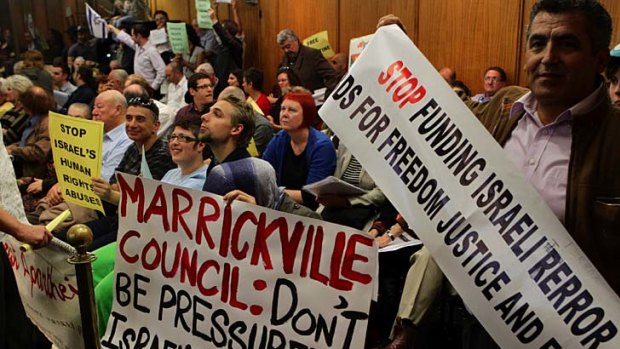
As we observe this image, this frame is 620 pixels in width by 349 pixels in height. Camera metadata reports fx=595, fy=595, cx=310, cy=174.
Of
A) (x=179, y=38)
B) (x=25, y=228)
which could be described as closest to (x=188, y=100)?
(x=179, y=38)

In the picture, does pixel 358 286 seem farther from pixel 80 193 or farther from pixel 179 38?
pixel 179 38

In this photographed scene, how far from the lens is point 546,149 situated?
1395 mm

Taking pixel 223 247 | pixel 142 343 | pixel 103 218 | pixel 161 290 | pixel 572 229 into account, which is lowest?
pixel 103 218

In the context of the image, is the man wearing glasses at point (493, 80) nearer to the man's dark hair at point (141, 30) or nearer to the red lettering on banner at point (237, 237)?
the red lettering on banner at point (237, 237)

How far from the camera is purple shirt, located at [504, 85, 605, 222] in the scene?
1.35 metres

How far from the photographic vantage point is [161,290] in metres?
1.76

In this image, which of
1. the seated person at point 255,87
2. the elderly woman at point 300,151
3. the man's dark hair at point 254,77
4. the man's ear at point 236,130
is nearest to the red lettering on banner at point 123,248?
the man's ear at point 236,130

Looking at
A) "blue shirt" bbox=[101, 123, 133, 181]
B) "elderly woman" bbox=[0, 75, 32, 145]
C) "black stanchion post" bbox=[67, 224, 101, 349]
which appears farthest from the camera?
"elderly woman" bbox=[0, 75, 32, 145]

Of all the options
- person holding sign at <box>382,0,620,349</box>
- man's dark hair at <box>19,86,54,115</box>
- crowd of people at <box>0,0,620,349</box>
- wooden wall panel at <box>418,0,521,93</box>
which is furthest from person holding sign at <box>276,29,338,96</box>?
person holding sign at <box>382,0,620,349</box>

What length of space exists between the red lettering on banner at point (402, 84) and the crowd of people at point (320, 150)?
0.80 feet

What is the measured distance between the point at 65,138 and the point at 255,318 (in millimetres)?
1716

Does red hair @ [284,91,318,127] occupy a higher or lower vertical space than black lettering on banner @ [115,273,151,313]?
higher

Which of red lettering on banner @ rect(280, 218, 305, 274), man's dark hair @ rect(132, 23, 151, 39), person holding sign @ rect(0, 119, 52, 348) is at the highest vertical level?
red lettering on banner @ rect(280, 218, 305, 274)

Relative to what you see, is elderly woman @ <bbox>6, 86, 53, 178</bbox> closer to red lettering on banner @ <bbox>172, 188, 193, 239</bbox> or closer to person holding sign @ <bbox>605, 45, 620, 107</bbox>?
red lettering on banner @ <bbox>172, 188, 193, 239</bbox>
